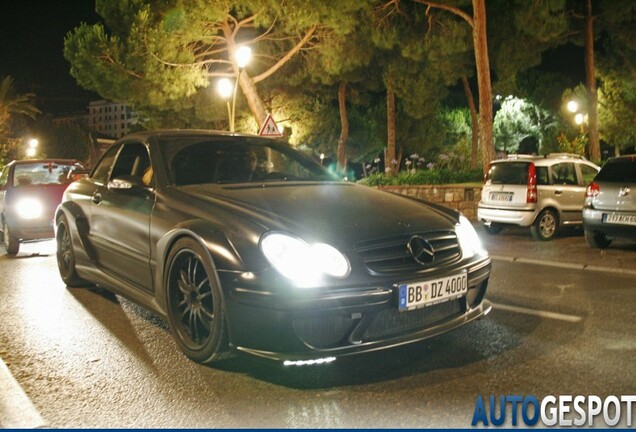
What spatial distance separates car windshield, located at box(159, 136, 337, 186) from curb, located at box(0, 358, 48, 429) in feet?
5.73

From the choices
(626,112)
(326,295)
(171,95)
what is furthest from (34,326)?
(626,112)

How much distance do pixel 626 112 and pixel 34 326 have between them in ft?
138

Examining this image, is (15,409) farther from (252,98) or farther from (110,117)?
(110,117)

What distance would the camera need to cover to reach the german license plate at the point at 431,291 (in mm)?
3697

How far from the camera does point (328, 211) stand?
417 centimetres

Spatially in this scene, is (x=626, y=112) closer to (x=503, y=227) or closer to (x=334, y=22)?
(x=334, y=22)

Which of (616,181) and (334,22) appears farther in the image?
(334,22)

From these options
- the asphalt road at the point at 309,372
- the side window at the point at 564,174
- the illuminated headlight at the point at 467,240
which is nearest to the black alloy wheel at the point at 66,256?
the asphalt road at the point at 309,372

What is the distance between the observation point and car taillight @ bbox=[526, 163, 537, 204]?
10.8 meters


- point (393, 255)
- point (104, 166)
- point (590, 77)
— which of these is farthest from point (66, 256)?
point (590, 77)

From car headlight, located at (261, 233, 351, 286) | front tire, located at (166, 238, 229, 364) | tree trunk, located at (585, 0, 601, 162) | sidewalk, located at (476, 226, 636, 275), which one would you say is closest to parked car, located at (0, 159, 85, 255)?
front tire, located at (166, 238, 229, 364)

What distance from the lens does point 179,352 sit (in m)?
4.43

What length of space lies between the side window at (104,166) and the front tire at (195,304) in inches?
78.0

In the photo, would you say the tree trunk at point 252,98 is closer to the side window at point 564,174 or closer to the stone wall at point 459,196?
the stone wall at point 459,196
